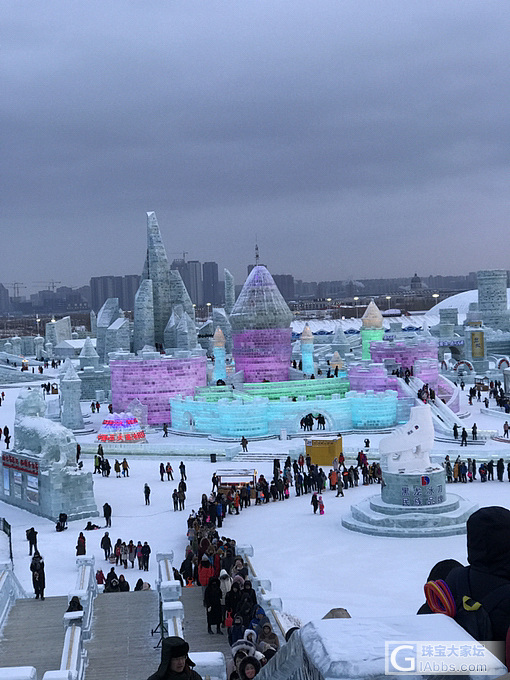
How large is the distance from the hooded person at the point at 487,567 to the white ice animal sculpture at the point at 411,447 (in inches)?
597

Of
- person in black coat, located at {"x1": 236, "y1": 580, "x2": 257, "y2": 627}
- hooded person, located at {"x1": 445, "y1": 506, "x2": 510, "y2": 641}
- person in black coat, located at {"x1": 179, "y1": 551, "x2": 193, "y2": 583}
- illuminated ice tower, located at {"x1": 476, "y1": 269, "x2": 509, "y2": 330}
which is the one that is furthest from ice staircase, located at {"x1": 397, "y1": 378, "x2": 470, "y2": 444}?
illuminated ice tower, located at {"x1": 476, "y1": 269, "x2": 509, "y2": 330}

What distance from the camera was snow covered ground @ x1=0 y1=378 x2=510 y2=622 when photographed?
14.7m

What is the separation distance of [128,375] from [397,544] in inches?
795

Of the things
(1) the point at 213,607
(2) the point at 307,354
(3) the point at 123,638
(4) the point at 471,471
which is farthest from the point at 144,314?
(1) the point at 213,607

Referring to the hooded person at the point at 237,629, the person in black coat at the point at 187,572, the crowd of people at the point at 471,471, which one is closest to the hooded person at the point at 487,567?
the hooded person at the point at 237,629

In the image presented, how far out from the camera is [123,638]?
11.1 meters

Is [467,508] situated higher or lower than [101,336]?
lower

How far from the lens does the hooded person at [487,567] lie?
3.63 meters

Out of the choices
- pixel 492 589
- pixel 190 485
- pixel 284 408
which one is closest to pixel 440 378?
pixel 284 408

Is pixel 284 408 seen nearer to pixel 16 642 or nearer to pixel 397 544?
pixel 397 544

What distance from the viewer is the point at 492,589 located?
3.68m

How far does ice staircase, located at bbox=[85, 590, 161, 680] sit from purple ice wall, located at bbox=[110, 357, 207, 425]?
22837 millimetres

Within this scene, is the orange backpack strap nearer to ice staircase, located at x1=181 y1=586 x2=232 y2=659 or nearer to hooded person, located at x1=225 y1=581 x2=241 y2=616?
ice staircase, located at x1=181 y1=586 x2=232 y2=659

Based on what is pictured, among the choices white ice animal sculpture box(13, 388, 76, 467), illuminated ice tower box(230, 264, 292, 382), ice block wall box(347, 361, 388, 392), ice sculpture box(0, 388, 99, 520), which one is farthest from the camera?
illuminated ice tower box(230, 264, 292, 382)
